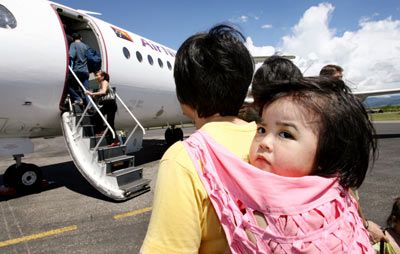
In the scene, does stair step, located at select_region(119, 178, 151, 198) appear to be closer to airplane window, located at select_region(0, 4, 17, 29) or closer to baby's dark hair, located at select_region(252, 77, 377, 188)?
airplane window, located at select_region(0, 4, 17, 29)

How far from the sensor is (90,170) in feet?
18.6

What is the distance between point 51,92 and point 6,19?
5.05ft

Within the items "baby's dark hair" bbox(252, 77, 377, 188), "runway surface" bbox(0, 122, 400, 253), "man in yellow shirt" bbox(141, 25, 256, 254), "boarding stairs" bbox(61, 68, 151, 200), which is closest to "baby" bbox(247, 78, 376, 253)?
"baby's dark hair" bbox(252, 77, 377, 188)

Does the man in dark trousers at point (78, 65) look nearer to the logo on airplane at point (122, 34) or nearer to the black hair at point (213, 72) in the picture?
the logo on airplane at point (122, 34)

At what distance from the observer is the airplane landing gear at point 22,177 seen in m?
6.16

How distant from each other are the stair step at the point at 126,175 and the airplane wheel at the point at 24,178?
2186mm

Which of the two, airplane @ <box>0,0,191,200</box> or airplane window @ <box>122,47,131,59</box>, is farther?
airplane window @ <box>122,47,131,59</box>

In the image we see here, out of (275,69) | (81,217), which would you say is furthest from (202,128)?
(81,217)

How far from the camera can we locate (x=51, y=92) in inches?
227

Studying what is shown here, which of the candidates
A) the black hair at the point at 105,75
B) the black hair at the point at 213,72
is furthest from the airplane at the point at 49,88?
Answer: the black hair at the point at 213,72

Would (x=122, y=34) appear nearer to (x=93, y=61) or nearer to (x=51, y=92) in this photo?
(x=93, y=61)

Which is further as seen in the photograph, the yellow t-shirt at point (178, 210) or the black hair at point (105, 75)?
the black hair at point (105, 75)

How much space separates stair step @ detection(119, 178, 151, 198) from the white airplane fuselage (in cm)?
239

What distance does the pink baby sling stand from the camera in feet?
2.92
